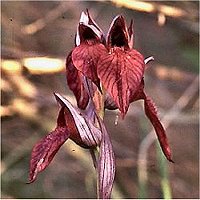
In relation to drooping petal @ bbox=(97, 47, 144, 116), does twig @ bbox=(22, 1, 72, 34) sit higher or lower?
higher

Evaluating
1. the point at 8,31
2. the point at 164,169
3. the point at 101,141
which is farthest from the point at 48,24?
the point at 101,141

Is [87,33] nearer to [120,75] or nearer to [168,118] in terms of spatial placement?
[120,75]

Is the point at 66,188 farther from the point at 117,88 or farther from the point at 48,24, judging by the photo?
the point at 117,88

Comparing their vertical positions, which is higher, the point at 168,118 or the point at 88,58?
the point at 88,58

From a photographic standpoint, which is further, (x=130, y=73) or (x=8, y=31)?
(x=8, y=31)

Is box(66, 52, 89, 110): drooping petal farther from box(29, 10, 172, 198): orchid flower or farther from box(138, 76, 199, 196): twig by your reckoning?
box(138, 76, 199, 196): twig

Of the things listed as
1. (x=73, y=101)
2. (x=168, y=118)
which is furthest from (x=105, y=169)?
(x=168, y=118)

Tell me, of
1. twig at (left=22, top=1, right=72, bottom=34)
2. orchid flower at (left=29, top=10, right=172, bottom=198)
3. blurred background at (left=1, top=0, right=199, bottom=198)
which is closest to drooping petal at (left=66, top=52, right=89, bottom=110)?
orchid flower at (left=29, top=10, right=172, bottom=198)
